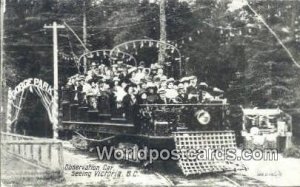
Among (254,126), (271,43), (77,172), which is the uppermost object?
(271,43)

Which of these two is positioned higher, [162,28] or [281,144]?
[162,28]

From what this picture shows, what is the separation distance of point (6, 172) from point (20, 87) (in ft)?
3.95

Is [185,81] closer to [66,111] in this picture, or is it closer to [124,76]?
[124,76]

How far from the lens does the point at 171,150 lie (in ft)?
20.1

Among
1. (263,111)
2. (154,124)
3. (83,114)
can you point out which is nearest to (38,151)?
(83,114)

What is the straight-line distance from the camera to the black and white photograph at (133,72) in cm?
633

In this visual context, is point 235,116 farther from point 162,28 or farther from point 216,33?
point 162,28

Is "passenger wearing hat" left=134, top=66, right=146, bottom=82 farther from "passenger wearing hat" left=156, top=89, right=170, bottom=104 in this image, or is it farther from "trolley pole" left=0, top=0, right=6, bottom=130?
"trolley pole" left=0, top=0, right=6, bottom=130

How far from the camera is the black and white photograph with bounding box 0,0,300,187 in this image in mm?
6328

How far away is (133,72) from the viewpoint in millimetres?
6383

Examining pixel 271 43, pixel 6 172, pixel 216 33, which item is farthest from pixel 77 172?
pixel 271 43

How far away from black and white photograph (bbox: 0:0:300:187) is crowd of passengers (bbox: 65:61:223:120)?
0.8 inches

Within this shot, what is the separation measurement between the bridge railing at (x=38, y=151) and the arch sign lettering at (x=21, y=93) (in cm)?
25

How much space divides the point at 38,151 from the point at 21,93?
876 mm
